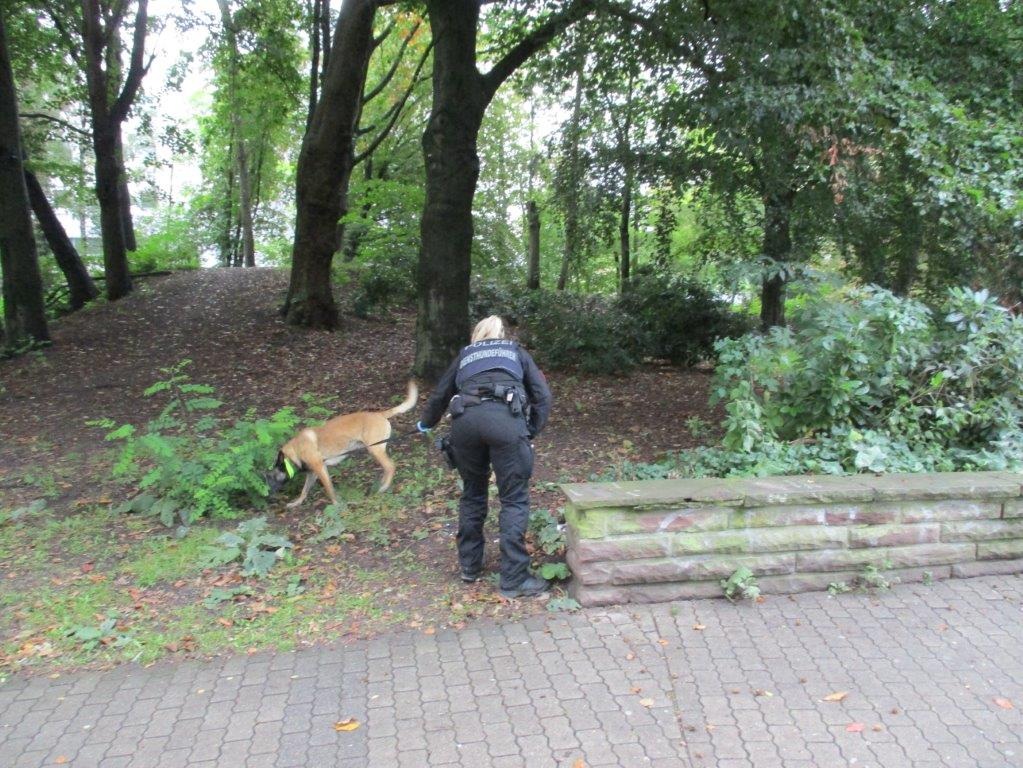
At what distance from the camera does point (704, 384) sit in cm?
1112

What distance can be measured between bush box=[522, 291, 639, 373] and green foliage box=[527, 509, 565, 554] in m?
6.23

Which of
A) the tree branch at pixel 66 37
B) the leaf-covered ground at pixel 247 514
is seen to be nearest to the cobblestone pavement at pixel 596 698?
the leaf-covered ground at pixel 247 514

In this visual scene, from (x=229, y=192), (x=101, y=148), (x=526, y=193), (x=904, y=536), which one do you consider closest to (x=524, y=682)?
(x=904, y=536)

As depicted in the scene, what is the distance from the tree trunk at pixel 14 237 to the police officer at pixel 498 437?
34.2 ft

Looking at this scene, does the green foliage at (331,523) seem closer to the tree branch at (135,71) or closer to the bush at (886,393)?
the bush at (886,393)

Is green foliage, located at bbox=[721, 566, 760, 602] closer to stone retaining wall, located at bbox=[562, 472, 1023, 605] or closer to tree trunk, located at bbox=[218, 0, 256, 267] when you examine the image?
stone retaining wall, located at bbox=[562, 472, 1023, 605]

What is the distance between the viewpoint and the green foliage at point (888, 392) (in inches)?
212

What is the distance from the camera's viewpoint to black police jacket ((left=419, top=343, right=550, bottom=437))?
4383 millimetres

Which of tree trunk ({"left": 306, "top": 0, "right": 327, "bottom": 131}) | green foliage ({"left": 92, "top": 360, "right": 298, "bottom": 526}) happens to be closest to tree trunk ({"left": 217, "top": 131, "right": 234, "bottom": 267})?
tree trunk ({"left": 306, "top": 0, "right": 327, "bottom": 131})

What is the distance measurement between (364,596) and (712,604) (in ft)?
6.87

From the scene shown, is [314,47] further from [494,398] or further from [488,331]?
[494,398]

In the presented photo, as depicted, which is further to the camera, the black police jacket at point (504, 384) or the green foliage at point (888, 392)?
the green foliage at point (888, 392)

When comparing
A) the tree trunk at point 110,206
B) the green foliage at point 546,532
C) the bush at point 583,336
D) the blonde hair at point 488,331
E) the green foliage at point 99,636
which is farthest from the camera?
the tree trunk at point 110,206

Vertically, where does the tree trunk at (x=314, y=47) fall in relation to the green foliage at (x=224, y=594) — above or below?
above
